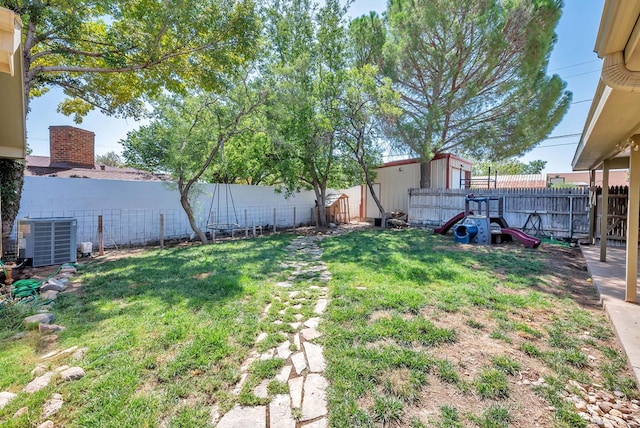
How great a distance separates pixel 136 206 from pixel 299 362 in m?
8.01

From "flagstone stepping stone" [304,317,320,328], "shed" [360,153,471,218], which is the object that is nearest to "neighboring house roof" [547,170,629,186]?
"shed" [360,153,471,218]

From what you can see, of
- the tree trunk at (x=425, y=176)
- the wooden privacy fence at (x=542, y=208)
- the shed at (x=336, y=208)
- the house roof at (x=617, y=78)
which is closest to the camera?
the house roof at (x=617, y=78)

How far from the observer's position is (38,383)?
189 cm

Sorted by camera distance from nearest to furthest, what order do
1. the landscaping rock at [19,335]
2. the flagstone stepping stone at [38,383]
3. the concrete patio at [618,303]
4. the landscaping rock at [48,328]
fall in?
the flagstone stepping stone at [38,383] < the concrete patio at [618,303] < the landscaping rock at [19,335] < the landscaping rock at [48,328]

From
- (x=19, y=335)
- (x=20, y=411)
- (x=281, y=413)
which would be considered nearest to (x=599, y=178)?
(x=281, y=413)

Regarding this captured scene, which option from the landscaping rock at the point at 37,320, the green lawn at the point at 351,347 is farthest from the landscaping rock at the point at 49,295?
the landscaping rock at the point at 37,320

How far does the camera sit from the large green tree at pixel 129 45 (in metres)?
4.99

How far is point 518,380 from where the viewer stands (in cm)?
201

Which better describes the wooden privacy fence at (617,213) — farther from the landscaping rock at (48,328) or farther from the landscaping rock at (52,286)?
the landscaping rock at (52,286)

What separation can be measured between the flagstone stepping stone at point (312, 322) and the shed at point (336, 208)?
35.3 feet

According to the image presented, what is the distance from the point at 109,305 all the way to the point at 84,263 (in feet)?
10.7

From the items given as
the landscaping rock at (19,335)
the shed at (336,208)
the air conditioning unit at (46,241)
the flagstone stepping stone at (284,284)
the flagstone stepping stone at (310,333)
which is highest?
the shed at (336,208)

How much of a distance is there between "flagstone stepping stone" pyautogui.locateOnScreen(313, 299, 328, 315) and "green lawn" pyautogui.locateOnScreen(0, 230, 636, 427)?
129mm

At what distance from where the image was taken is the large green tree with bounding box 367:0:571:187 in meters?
9.34
